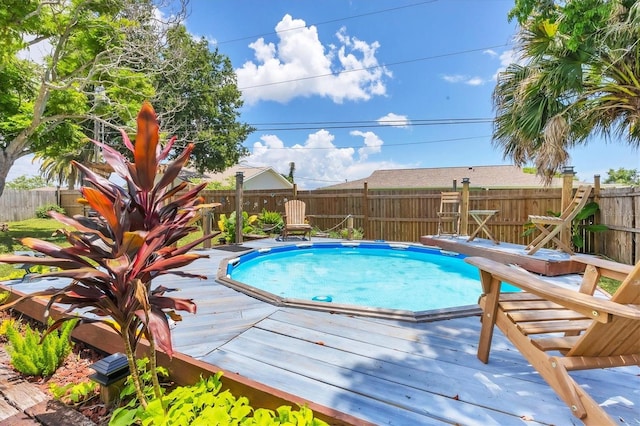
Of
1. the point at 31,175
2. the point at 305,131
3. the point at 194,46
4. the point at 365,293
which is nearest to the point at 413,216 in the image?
the point at 365,293

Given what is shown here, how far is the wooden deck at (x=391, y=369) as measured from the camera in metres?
1.59

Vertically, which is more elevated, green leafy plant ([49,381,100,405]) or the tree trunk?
the tree trunk

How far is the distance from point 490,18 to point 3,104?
14124 millimetres

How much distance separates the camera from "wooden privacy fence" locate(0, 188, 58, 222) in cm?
1480

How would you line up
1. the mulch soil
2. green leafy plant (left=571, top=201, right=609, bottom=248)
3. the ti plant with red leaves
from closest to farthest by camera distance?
the ti plant with red leaves → the mulch soil → green leafy plant (left=571, top=201, right=609, bottom=248)

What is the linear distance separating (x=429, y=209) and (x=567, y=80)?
438 centimetres

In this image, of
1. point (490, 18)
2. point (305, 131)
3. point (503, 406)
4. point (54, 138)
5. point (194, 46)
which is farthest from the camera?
point (305, 131)

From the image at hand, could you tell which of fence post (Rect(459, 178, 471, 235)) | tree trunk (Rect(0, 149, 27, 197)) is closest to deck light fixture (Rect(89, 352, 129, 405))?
fence post (Rect(459, 178, 471, 235))

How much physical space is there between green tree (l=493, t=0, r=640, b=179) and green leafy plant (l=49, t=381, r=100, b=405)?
686 cm

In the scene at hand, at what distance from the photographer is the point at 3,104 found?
308 inches

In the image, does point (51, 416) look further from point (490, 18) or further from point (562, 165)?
point (490, 18)

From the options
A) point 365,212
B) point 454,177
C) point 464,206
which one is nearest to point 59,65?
point 365,212

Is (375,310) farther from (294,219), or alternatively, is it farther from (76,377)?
(294,219)

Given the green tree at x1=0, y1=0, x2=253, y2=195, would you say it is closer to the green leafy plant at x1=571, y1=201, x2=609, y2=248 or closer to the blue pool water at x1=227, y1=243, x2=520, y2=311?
the blue pool water at x1=227, y1=243, x2=520, y2=311
